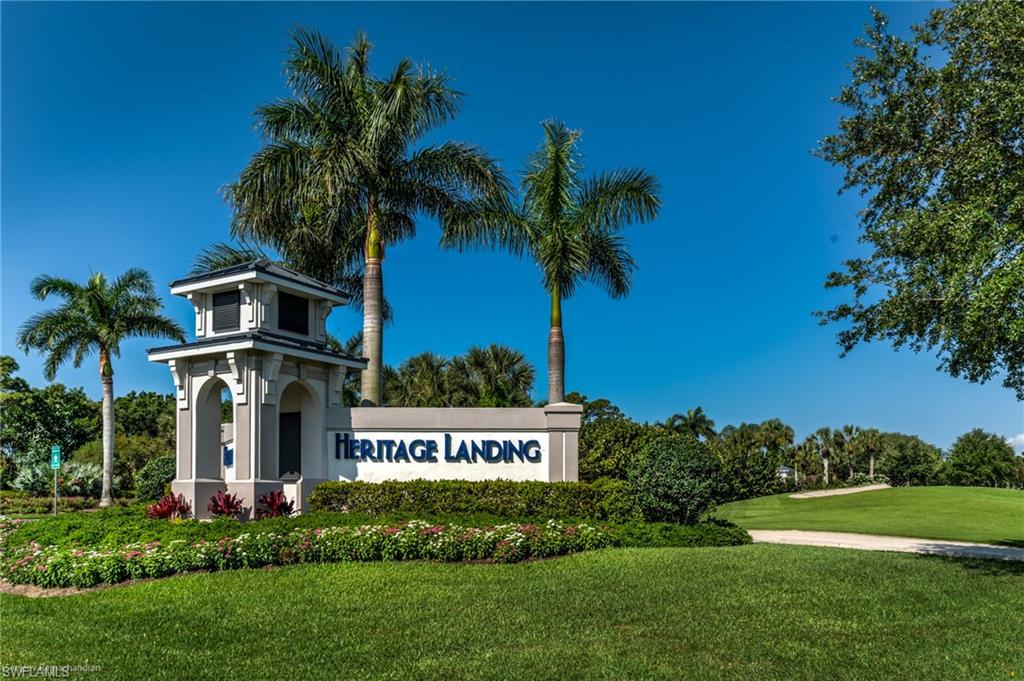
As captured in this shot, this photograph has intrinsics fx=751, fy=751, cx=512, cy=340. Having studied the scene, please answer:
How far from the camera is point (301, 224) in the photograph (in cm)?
2527

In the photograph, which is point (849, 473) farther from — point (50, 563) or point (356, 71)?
point (50, 563)

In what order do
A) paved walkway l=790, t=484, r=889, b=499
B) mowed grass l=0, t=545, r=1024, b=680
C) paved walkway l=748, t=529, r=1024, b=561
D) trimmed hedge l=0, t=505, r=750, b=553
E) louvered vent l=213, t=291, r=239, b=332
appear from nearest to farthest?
mowed grass l=0, t=545, r=1024, b=680, trimmed hedge l=0, t=505, r=750, b=553, paved walkway l=748, t=529, r=1024, b=561, louvered vent l=213, t=291, r=239, b=332, paved walkway l=790, t=484, r=889, b=499

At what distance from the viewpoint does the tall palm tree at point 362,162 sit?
21.2 m

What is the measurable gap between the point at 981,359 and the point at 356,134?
1679 cm

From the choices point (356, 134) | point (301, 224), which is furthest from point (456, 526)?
point (301, 224)

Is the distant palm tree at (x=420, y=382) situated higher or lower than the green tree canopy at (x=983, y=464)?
higher

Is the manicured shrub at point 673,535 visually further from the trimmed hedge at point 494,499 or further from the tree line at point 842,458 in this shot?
the tree line at point 842,458

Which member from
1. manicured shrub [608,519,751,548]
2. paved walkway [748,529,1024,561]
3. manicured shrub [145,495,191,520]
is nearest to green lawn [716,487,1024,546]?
paved walkway [748,529,1024,561]

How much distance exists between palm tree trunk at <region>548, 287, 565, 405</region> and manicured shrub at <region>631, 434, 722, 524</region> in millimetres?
5035

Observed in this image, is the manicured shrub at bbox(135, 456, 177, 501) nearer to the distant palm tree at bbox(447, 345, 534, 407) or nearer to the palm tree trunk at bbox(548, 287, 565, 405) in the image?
the palm tree trunk at bbox(548, 287, 565, 405)

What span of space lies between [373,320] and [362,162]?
454 centimetres

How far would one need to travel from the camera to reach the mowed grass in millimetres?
7609

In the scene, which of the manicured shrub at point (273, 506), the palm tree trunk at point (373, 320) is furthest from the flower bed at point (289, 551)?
the palm tree trunk at point (373, 320)

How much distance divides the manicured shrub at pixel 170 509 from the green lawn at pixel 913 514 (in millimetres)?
16560
